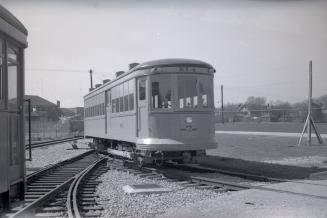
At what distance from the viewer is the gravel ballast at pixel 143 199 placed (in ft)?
25.7

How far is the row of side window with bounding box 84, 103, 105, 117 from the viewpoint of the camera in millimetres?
18516

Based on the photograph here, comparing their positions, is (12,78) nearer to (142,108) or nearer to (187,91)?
(142,108)

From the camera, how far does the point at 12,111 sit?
692 centimetres

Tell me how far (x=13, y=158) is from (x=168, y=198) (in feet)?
10.5

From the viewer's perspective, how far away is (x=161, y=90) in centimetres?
1255

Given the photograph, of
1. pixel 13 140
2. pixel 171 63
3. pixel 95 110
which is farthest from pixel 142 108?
pixel 95 110

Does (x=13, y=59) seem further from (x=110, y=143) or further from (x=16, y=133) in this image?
(x=110, y=143)

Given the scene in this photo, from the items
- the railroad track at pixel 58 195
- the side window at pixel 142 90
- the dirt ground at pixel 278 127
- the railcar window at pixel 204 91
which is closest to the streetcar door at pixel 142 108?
the side window at pixel 142 90

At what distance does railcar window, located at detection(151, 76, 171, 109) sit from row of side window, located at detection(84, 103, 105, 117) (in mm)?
5845

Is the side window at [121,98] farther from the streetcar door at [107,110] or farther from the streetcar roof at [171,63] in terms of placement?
the streetcar roof at [171,63]

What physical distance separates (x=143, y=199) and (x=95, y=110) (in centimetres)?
1190

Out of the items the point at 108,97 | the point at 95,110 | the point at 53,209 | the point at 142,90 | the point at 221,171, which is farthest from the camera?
the point at 95,110

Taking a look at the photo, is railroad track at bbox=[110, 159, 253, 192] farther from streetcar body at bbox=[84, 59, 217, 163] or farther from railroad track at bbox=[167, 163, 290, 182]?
railroad track at bbox=[167, 163, 290, 182]

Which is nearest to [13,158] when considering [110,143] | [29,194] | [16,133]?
[16,133]
